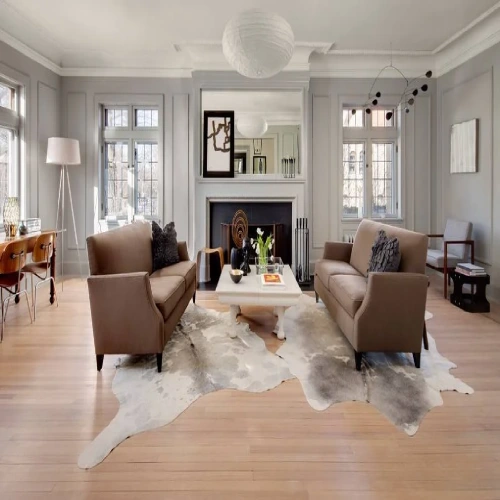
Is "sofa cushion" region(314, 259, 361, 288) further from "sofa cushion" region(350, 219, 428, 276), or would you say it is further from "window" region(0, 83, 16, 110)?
"window" region(0, 83, 16, 110)

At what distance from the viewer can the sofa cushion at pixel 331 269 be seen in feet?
13.1

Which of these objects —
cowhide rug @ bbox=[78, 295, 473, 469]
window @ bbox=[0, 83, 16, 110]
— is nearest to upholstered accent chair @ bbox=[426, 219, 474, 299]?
cowhide rug @ bbox=[78, 295, 473, 469]

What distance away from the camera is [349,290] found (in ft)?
10.6

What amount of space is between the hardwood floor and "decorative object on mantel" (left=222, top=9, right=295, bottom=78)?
2.45 meters

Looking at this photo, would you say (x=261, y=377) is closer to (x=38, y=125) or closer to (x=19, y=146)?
(x=19, y=146)

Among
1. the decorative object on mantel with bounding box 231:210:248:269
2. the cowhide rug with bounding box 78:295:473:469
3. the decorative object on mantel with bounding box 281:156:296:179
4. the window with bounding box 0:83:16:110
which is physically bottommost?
the cowhide rug with bounding box 78:295:473:469

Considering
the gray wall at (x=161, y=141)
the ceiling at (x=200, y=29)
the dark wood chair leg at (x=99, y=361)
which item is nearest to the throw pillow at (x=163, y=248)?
the dark wood chair leg at (x=99, y=361)

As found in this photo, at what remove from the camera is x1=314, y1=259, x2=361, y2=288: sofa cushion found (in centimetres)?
400

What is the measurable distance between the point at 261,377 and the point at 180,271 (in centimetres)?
149

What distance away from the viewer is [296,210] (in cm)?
604

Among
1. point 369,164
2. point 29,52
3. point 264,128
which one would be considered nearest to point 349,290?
point 264,128

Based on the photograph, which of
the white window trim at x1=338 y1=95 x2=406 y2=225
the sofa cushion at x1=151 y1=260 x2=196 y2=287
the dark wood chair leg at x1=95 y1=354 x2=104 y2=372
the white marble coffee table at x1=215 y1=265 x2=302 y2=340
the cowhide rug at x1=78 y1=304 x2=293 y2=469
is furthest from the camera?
the white window trim at x1=338 y1=95 x2=406 y2=225

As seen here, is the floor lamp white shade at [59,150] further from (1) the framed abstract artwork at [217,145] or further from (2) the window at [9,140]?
(1) the framed abstract artwork at [217,145]

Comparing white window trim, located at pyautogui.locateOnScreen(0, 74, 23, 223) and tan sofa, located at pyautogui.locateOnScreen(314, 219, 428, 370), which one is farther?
white window trim, located at pyautogui.locateOnScreen(0, 74, 23, 223)
